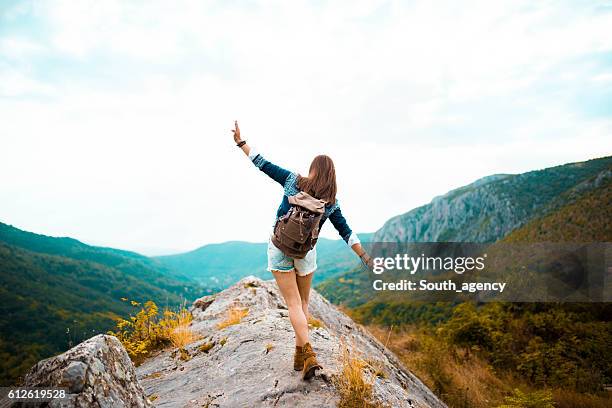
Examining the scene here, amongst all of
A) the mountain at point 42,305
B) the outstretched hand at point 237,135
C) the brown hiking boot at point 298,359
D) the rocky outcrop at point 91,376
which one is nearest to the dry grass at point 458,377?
the brown hiking boot at point 298,359

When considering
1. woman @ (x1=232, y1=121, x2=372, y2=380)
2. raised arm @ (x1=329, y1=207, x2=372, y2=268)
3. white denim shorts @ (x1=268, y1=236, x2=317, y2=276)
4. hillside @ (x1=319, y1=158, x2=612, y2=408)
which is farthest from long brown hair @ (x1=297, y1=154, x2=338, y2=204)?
hillside @ (x1=319, y1=158, x2=612, y2=408)

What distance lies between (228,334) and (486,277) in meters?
49.6

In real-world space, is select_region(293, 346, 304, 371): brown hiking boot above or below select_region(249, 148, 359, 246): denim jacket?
below

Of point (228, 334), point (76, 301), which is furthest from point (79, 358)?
point (76, 301)

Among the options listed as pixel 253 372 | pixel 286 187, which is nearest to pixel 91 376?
pixel 253 372

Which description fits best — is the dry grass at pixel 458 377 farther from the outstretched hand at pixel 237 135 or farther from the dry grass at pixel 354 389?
the outstretched hand at pixel 237 135

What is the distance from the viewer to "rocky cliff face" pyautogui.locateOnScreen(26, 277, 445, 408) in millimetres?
3488

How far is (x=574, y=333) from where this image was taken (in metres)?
15.0

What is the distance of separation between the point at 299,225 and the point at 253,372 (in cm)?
247

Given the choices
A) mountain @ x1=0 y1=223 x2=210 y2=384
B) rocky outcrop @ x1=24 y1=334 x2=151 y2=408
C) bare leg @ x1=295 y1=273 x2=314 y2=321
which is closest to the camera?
rocky outcrop @ x1=24 y1=334 x2=151 y2=408

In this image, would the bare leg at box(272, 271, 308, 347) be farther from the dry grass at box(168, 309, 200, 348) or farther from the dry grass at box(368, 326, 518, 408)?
the dry grass at box(168, 309, 200, 348)

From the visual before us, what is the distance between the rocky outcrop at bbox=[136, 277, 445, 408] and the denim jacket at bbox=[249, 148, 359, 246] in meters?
1.60

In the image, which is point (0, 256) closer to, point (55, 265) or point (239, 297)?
point (55, 265)

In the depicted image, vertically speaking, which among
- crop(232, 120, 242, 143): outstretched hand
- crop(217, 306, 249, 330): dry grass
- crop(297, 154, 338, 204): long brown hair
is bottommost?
crop(217, 306, 249, 330): dry grass
